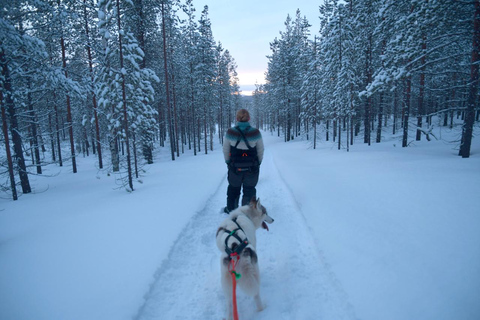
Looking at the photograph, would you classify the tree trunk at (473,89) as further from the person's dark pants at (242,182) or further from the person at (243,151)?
the person's dark pants at (242,182)

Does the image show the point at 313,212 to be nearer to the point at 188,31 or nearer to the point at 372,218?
the point at 372,218

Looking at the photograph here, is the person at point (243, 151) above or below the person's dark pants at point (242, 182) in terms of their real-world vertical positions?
above

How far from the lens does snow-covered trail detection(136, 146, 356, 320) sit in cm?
310

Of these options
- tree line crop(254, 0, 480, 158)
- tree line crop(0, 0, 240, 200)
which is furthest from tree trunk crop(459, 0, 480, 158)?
tree line crop(0, 0, 240, 200)

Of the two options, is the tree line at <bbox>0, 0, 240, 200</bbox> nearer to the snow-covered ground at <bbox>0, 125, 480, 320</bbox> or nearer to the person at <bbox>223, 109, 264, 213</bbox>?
the snow-covered ground at <bbox>0, 125, 480, 320</bbox>

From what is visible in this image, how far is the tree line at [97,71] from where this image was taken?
29.5 ft

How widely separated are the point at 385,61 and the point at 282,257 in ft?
42.4

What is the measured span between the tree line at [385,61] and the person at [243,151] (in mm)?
6376

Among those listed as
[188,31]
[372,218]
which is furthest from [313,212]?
[188,31]

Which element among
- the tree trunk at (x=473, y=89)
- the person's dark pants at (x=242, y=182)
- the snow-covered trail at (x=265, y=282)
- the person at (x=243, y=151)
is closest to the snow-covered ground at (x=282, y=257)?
the snow-covered trail at (x=265, y=282)

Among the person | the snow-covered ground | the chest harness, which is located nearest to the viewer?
the snow-covered ground

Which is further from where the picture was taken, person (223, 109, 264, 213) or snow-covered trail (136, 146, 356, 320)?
person (223, 109, 264, 213)

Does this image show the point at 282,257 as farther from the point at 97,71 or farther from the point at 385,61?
the point at 97,71

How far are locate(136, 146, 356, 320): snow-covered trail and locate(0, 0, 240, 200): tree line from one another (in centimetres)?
660
